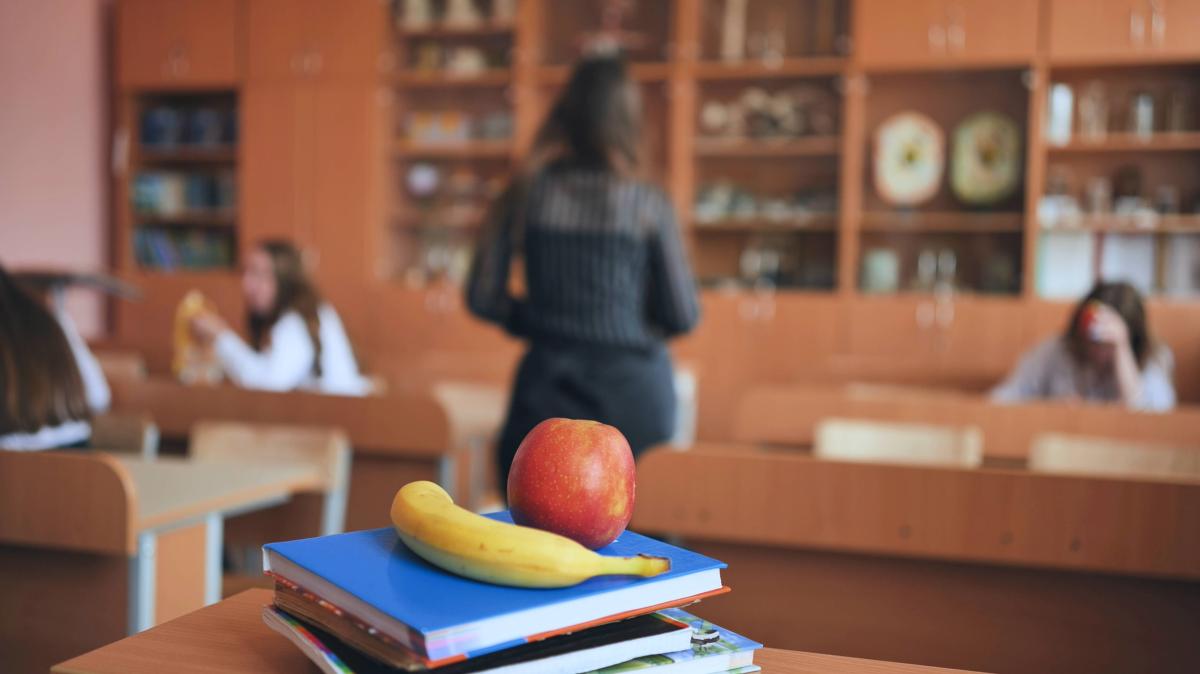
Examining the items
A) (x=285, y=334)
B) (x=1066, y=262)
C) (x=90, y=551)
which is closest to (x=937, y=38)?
(x=1066, y=262)

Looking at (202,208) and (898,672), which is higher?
(202,208)

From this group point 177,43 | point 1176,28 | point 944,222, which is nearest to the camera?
point 1176,28

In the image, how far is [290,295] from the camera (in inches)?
141

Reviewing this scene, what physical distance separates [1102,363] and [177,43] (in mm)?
5122

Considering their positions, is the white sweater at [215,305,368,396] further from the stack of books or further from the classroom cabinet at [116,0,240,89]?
the classroom cabinet at [116,0,240,89]

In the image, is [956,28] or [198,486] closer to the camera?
[198,486]

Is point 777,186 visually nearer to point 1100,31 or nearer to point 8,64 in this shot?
point 1100,31

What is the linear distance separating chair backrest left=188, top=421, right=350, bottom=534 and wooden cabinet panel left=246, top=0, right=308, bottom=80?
12.7ft

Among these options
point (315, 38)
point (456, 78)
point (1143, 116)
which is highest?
point (315, 38)

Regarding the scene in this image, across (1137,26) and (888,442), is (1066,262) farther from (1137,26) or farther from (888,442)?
(888,442)

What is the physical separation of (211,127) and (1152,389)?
5099mm

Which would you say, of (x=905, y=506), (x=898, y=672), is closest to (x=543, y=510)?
(x=898, y=672)

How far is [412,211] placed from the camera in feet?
20.5

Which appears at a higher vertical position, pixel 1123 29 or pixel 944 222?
pixel 1123 29
